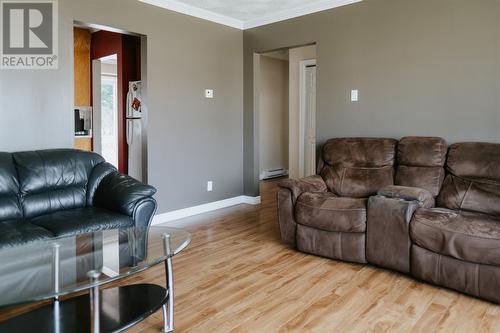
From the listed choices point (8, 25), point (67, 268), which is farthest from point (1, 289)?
point (8, 25)

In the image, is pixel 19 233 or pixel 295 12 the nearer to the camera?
pixel 19 233

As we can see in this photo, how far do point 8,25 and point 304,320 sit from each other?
3.37m

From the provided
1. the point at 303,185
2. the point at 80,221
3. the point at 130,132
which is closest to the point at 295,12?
the point at 303,185

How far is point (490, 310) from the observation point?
2.35 m

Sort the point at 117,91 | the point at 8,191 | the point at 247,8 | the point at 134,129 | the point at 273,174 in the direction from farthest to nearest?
1. the point at 273,174
2. the point at 117,91
3. the point at 134,129
4. the point at 247,8
5. the point at 8,191

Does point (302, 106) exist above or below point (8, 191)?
above

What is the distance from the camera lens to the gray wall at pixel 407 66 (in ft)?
11.1

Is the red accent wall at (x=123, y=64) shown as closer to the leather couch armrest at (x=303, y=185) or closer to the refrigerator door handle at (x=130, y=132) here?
the refrigerator door handle at (x=130, y=132)

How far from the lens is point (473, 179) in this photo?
10.0 ft

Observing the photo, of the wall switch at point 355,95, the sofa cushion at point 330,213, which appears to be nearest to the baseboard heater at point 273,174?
the wall switch at point 355,95

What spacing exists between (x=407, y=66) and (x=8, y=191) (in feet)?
12.2

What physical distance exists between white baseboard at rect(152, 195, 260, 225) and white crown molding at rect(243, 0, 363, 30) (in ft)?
7.83

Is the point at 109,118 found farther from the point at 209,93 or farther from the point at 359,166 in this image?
the point at 359,166

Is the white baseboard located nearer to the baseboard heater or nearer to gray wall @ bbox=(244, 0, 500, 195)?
gray wall @ bbox=(244, 0, 500, 195)
